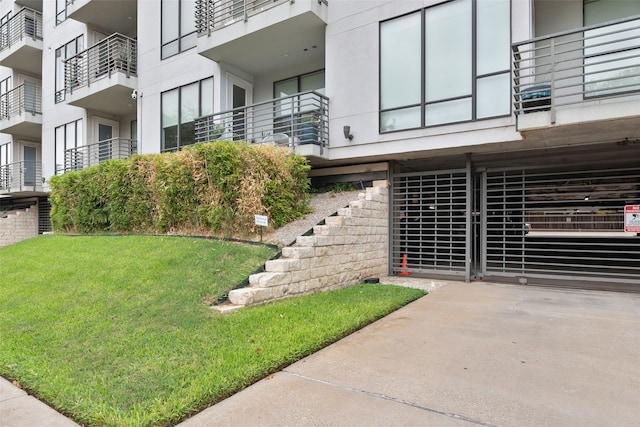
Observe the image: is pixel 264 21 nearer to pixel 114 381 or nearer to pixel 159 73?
pixel 159 73

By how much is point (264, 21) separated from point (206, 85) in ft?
11.7

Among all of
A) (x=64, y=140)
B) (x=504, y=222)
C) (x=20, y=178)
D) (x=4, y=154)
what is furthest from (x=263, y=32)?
(x=4, y=154)

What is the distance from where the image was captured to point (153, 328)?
4.64m

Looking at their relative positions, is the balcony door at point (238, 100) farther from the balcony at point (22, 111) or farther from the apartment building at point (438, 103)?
the balcony at point (22, 111)

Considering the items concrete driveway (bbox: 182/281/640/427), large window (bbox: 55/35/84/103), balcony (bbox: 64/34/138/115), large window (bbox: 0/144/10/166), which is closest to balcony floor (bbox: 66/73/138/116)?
balcony (bbox: 64/34/138/115)

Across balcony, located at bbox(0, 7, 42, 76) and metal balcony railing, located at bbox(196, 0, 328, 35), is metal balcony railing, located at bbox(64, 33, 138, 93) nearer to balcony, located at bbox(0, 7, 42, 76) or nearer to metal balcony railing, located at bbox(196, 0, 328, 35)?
balcony, located at bbox(0, 7, 42, 76)

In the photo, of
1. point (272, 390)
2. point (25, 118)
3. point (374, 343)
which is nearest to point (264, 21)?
point (374, 343)

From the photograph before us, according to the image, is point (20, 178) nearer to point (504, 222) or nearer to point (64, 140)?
point (64, 140)

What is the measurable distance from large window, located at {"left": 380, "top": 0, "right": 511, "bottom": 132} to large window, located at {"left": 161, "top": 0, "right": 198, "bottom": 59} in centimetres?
722

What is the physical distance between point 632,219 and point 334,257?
6.37 metres

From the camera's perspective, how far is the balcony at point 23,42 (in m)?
19.2

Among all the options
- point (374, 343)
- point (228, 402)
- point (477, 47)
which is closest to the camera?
point (228, 402)

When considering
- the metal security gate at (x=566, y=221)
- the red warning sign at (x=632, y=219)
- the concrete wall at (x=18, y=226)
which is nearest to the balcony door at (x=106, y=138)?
the concrete wall at (x=18, y=226)

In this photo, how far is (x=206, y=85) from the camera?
1247 cm
